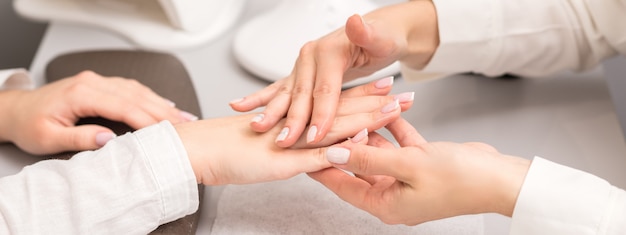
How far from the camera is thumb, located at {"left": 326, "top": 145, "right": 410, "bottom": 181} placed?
2.19ft

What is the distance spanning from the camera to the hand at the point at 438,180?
0.66 m

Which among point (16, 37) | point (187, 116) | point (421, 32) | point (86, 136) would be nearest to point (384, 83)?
point (421, 32)

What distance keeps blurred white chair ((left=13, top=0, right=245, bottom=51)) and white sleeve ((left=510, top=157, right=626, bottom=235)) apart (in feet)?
1.99

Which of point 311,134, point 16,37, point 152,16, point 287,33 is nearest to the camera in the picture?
point 311,134

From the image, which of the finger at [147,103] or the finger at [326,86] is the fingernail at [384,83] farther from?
the finger at [147,103]

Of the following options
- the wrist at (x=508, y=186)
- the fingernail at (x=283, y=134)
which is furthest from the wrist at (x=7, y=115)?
the wrist at (x=508, y=186)

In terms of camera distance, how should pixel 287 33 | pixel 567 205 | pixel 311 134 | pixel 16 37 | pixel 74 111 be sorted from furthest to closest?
pixel 16 37, pixel 287 33, pixel 74 111, pixel 311 134, pixel 567 205

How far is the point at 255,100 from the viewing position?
0.83 m

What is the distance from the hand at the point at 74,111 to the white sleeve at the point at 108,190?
8cm

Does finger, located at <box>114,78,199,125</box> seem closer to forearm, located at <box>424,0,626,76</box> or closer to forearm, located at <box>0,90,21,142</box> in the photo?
forearm, located at <box>0,90,21,142</box>

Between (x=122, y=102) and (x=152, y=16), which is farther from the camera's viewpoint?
(x=152, y=16)

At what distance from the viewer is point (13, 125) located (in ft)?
2.79

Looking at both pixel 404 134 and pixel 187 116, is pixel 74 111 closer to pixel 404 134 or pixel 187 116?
pixel 187 116

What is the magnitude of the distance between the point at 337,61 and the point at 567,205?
30 cm
